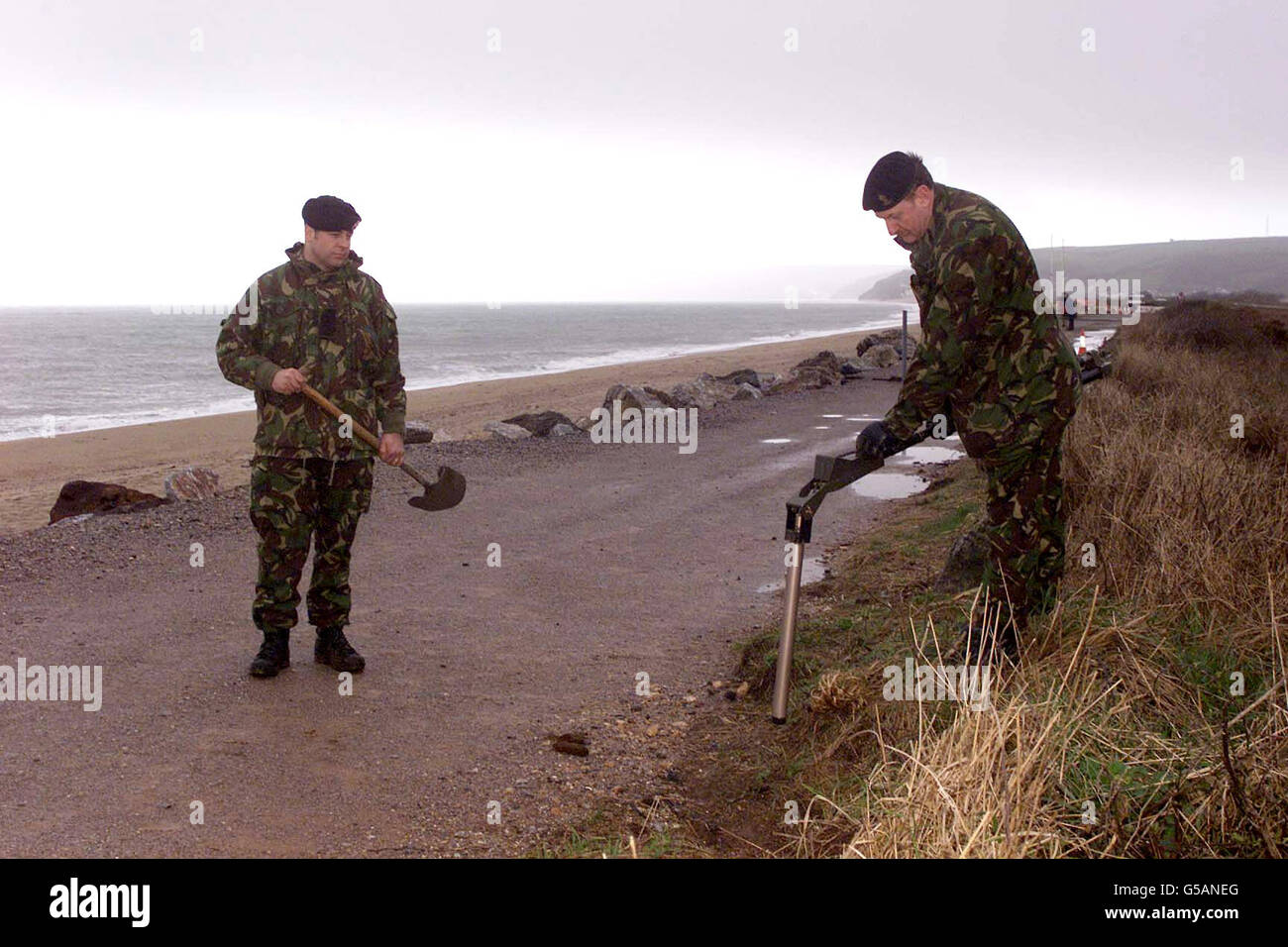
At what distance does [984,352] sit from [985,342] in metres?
0.04

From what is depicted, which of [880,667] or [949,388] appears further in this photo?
[880,667]

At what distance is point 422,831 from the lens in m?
3.91

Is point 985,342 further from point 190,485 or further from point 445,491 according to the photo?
point 190,485

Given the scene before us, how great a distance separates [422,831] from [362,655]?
6.71 feet

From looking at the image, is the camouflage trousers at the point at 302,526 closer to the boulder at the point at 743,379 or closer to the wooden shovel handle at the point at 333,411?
the wooden shovel handle at the point at 333,411

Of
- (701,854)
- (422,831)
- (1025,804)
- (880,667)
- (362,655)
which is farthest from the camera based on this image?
(362,655)

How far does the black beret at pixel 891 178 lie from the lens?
4.26 m

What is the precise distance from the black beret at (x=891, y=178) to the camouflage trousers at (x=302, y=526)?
2.69 m

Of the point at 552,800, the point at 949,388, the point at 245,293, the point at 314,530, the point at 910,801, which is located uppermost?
the point at 245,293

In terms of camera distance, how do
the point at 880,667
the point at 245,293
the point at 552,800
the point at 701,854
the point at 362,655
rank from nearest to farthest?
the point at 701,854
the point at 552,800
the point at 880,667
the point at 245,293
the point at 362,655

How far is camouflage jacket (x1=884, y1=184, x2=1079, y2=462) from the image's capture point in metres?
4.28
